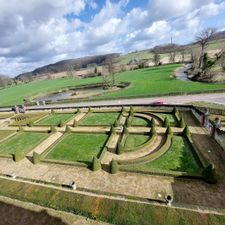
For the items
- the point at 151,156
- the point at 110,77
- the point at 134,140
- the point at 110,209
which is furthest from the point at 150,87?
the point at 110,209

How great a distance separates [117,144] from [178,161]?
6756mm

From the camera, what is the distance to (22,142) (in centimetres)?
2914

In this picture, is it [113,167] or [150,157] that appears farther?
[150,157]

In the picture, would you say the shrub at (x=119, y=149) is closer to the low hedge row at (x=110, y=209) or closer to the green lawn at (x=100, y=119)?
the low hedge row at (x=110, y=209)

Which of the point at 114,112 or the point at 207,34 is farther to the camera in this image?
the point at 207,34

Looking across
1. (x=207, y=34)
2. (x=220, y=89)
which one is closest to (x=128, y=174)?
(x=220, y=89)

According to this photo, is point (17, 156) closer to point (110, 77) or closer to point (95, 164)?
point (95, 164)

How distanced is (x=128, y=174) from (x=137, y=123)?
13.8m

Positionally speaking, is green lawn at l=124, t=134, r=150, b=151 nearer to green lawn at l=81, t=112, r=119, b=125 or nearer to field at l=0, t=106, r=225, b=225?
field at l=0, t=106, r=225, b=225

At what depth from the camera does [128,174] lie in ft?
59.8

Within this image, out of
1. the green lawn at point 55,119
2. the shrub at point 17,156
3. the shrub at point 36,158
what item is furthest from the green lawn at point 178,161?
the green lawn at point 55,119

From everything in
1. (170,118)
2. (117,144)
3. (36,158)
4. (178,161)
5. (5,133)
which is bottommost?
(170,118)

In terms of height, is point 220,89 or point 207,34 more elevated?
point 207,34

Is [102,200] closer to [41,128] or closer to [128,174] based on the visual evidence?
[128,174]
